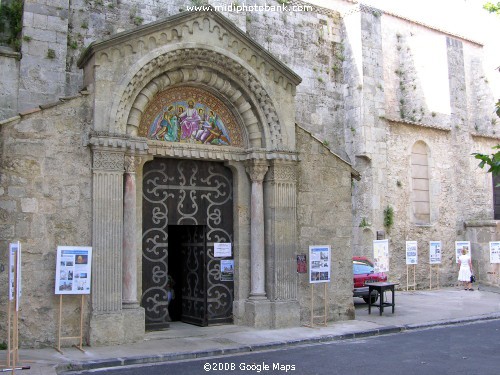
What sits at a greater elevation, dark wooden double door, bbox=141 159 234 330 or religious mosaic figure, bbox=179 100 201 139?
religious mosaic figure, bbox=179 100 201 139

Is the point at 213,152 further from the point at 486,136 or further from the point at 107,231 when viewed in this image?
the point at 486,136

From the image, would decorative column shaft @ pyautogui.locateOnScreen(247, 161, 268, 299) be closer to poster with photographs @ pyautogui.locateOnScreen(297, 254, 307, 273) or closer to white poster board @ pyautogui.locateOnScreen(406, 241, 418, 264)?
poster with photographs @ pyautogui.locateOnScreen(297, 254, 307, 273)

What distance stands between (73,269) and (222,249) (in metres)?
3.35

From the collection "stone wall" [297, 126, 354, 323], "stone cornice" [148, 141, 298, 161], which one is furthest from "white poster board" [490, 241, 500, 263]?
"stone cornice" [148, 141, 298, 161]

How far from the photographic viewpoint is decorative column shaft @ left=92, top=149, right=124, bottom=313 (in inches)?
376

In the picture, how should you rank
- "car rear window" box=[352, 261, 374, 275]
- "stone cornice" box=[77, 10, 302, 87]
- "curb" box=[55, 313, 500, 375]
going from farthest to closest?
1. "car rear window" box=[352, 261, 374, 275]
2. "stone cornice" box=[77, 10, 302, 87]
3. "curb" box=[55, 313, 500, 375]

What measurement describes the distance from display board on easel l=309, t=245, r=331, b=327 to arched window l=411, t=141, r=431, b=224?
983 centimetres

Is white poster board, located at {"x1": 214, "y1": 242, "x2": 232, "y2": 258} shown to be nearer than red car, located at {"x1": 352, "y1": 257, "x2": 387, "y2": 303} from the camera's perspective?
Yes

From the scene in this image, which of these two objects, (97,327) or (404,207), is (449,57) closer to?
(404,207)

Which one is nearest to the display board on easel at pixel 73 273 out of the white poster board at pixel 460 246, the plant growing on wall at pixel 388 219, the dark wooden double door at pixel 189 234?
the dark wooden double door at pixel 189 234

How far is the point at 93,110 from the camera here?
9.86 metres

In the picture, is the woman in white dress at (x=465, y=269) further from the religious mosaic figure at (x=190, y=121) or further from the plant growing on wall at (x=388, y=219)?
the religious mosaic figure at (x=190, y=121)

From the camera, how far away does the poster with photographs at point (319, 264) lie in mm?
11648

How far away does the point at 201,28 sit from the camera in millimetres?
10938
